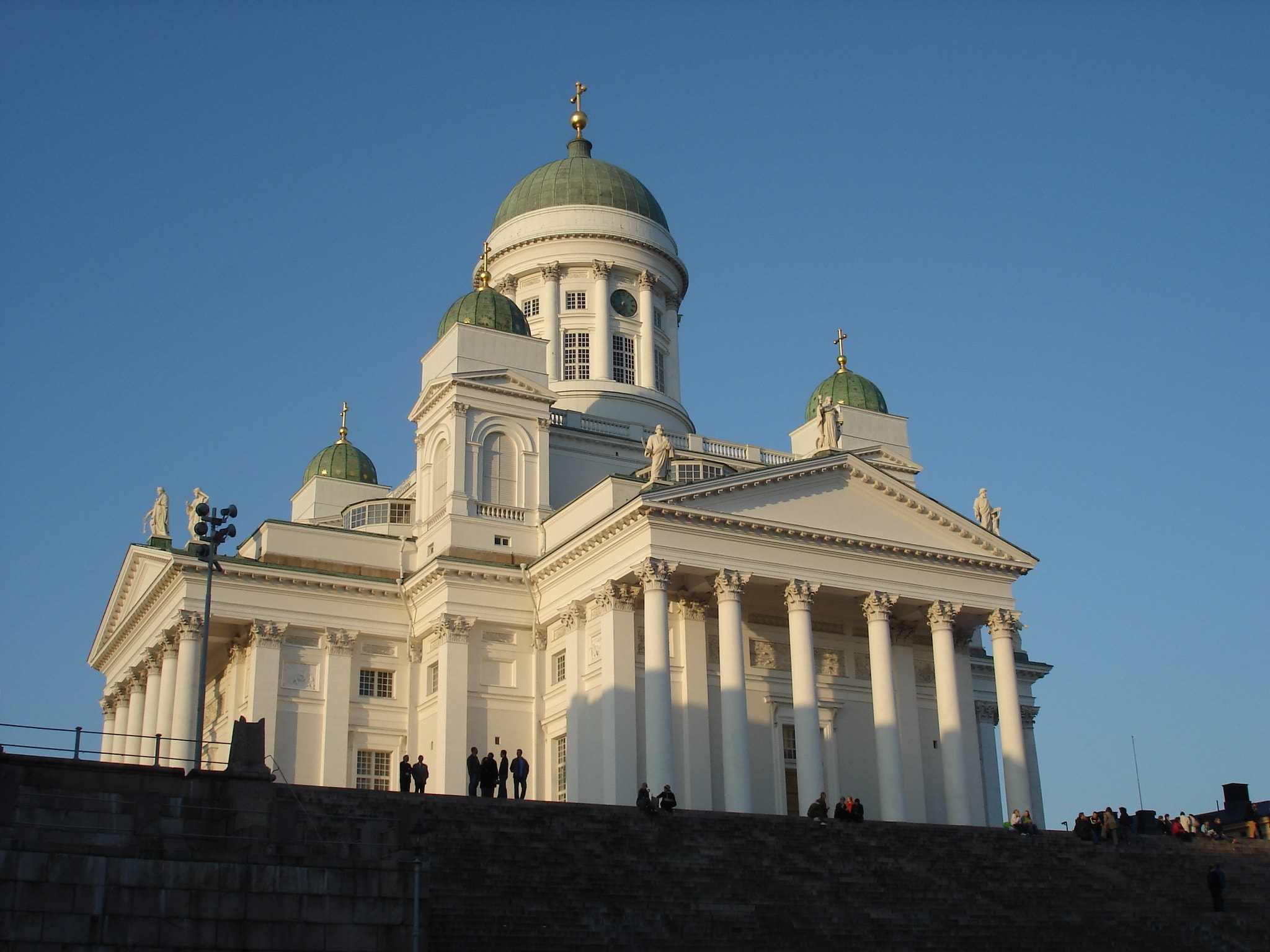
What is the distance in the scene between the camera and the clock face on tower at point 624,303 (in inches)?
2192

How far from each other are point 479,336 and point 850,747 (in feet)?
54.2

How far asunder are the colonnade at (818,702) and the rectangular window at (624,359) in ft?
51.5

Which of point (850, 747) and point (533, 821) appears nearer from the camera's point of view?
point (533, 821)

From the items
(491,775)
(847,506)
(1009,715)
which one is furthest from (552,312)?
(491,775)

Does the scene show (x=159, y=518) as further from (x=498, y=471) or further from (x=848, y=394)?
(x=848, y=394)

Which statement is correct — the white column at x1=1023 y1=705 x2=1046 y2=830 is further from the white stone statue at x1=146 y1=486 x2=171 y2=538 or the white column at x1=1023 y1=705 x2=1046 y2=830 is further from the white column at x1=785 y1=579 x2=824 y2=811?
the white stone statue at x1=146 y1=486 x2=171 y2=538

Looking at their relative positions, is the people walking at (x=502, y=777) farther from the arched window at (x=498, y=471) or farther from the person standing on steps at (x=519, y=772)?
the arched window at (x=498, y=471)

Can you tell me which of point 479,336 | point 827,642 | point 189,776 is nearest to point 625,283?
point 479,336

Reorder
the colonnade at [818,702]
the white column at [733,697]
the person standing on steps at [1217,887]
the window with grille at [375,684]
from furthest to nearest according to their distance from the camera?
the window with grille at [375,684] < the colonnade at [818,702] < the white column at [733,697] < the person standing on steps at [1217,887]

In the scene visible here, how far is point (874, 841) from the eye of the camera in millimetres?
30781

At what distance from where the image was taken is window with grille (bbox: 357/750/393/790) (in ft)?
141

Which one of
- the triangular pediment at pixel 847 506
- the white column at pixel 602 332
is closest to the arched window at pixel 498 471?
the triangular pediment at pixel 847 506

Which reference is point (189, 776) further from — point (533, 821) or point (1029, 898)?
point (1029, 898)

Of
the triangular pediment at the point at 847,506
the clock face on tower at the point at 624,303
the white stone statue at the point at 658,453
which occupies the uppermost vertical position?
the clock face on tower at the point at 624,303
